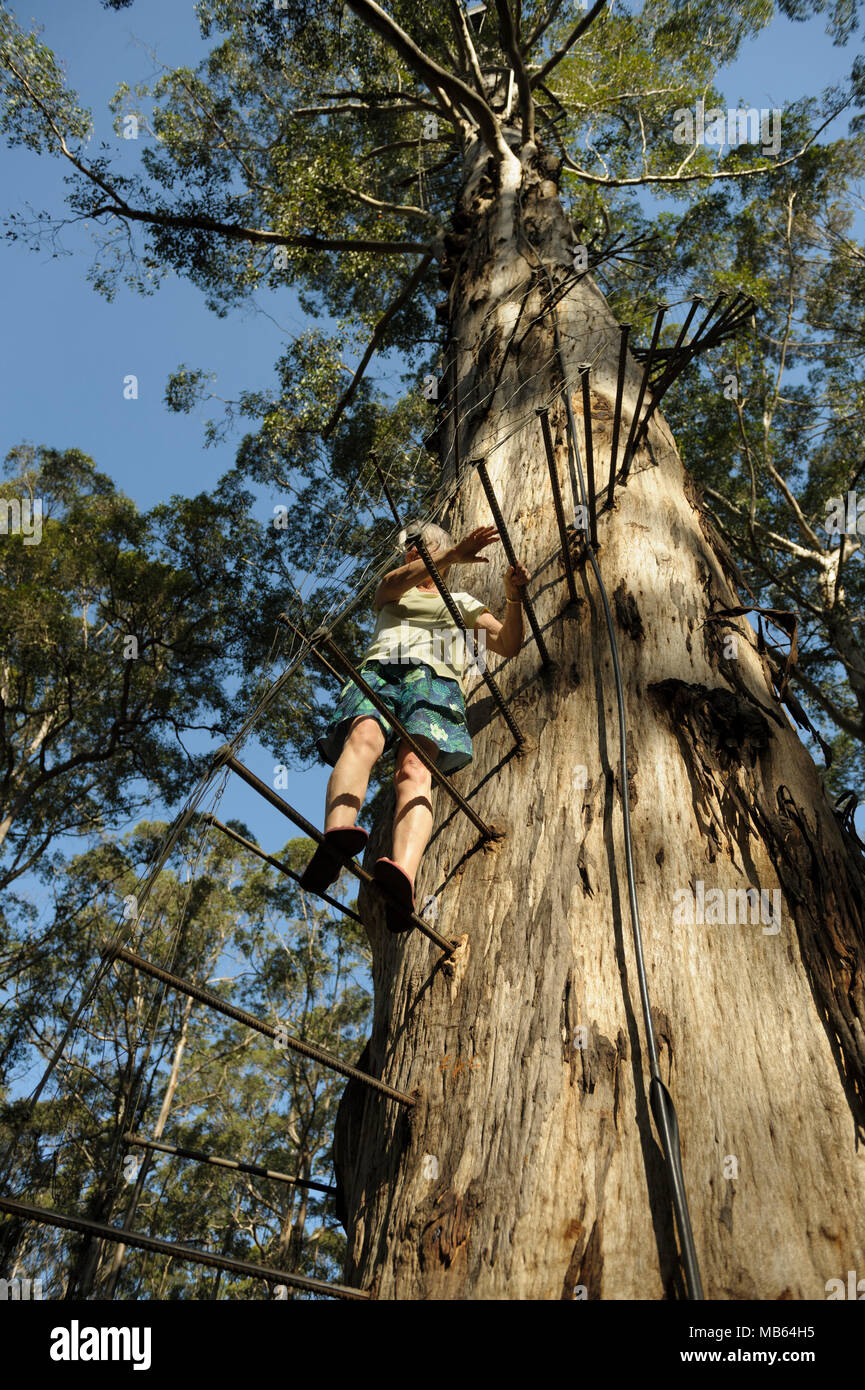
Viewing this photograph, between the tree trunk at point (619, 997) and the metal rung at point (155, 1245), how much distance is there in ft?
0.43

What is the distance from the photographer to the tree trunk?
131cm

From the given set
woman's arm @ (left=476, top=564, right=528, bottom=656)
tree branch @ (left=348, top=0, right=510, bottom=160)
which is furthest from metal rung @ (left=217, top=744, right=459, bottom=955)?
tree branch @ (left=348, top=0, right=510, bottom=160)

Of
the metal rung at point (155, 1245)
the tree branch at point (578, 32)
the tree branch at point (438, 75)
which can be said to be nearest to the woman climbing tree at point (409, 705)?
the metal rung at point (155, 1245)

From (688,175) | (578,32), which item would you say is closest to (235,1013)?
(578,32)

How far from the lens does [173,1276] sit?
607 inches

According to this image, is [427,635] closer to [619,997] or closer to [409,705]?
[409,705]

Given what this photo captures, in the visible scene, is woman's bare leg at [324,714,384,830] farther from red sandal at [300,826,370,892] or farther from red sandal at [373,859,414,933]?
red sandal at [373,859,414,933]

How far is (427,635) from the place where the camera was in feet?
8.26

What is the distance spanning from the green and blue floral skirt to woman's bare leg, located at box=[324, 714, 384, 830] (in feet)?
Result: 0.15

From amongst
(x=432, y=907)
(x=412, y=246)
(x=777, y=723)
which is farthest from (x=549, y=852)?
(x=412, y=246)

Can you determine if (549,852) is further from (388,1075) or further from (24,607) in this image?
(24,607)

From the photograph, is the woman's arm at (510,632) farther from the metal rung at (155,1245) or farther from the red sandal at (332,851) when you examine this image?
the metal rung at (155,1245)

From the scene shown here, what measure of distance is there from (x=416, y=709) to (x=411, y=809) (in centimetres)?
30

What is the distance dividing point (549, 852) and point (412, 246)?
605cm
